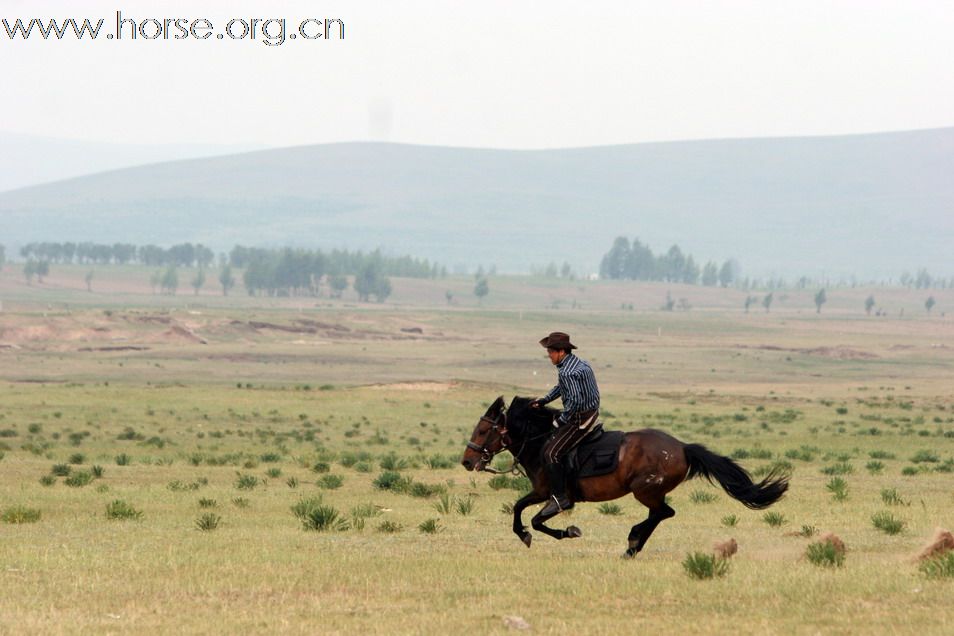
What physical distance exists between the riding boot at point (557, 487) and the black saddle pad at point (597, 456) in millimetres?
161

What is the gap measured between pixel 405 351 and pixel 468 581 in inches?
3841

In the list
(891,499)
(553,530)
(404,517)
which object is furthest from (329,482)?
(553,530)

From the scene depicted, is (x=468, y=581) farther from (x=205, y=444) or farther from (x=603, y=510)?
(x=205, y=444)

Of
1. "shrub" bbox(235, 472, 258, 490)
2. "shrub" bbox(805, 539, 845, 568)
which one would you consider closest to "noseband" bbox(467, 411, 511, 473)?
"shrub" bbox(805, 539, 845, 568)

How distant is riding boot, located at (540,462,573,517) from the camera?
16.5m

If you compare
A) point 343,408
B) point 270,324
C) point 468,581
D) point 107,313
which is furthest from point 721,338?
point 468,581

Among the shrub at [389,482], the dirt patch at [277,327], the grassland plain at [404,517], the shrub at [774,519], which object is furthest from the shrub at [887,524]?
the dirt patch at [277,327]

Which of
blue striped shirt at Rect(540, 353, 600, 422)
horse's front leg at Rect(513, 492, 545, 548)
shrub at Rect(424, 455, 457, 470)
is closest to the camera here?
blue striped shirt at Rect(540, 353, 600, 422)

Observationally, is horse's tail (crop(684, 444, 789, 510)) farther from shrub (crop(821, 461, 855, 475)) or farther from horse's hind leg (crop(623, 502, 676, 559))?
shrub (crop(821, 461, 855, 475))

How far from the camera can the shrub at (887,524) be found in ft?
64.2

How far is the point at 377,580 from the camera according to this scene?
14680mm

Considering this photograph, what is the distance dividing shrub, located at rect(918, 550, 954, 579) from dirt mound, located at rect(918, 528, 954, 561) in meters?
0.49

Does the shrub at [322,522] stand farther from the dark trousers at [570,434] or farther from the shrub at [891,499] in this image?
the shrub at [891,499]

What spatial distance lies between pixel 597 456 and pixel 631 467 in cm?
42
